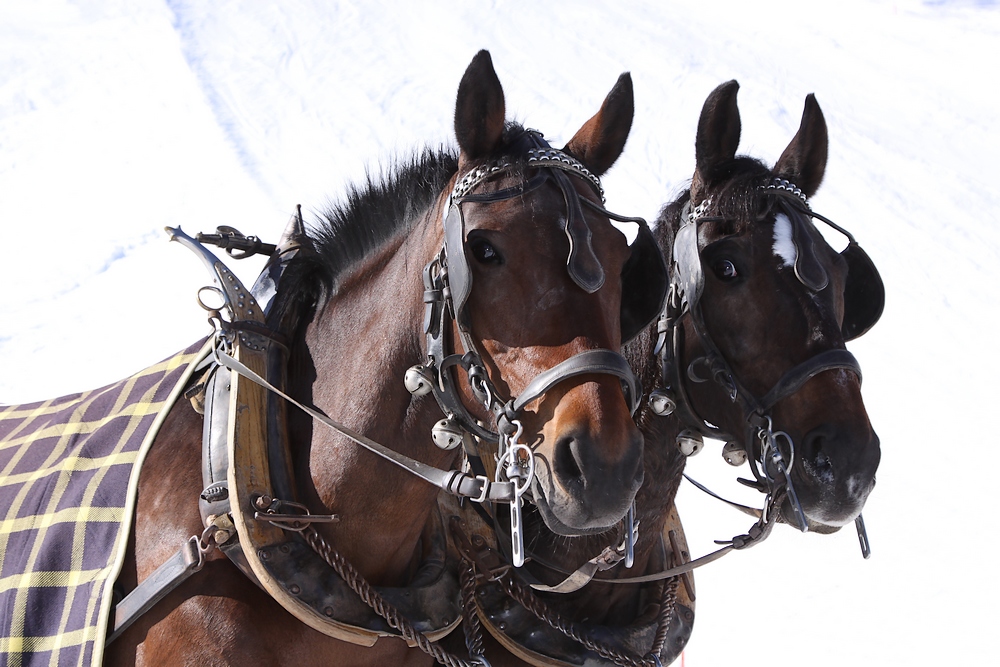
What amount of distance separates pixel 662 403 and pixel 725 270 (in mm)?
410

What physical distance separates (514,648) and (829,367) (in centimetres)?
117

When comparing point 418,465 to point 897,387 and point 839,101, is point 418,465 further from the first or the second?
point 839,101

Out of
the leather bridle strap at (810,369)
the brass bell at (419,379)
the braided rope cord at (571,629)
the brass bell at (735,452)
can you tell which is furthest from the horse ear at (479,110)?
the braided rope cord at (571,629)

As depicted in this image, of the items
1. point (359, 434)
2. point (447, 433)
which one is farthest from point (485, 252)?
point (359, 434)

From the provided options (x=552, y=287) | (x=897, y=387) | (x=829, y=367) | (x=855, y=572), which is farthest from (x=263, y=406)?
(x=897, y=387)

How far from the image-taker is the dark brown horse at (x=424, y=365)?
175 cm

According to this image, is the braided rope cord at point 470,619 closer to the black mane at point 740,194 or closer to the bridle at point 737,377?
the bridle at point 737,377

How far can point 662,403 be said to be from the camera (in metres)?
2.53

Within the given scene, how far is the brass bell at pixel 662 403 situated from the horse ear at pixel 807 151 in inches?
31.3

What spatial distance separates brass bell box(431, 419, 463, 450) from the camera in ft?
6.31

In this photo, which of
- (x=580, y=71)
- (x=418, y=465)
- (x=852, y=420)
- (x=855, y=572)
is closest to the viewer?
(x=418, y=465)

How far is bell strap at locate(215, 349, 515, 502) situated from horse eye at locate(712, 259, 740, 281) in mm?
954

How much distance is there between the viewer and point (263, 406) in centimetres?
211

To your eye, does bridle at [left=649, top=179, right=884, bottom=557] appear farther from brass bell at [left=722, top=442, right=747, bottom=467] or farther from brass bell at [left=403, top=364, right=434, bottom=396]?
brass bell at [left=403, top=364, right=434, bottom=396]
